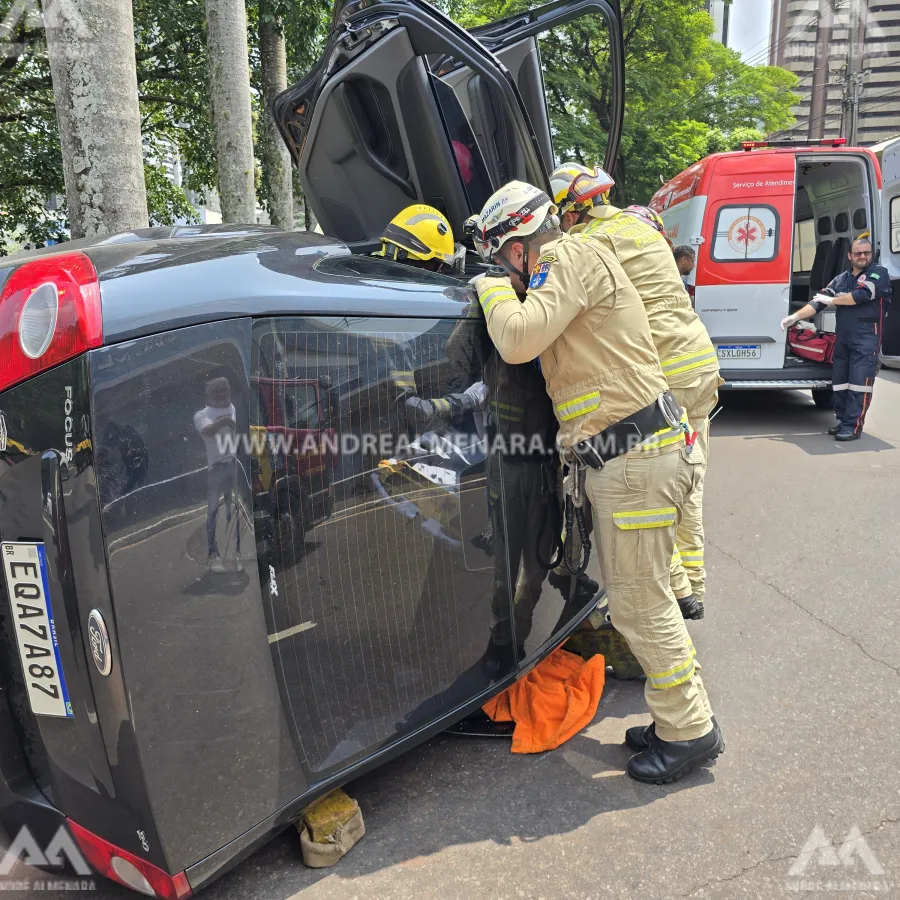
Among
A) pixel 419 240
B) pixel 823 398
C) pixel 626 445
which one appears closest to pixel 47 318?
pixel 419 240

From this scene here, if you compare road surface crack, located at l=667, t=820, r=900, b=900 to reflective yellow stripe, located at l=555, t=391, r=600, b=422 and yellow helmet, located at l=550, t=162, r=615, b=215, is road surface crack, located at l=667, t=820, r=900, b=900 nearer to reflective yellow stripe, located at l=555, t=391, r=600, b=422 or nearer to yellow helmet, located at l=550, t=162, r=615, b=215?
reflective yellow stripe, located at l=555, t=391, r=600, b=422

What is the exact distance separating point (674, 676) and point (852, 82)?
27.3 metres

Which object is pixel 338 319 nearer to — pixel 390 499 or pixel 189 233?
pixel 390 499

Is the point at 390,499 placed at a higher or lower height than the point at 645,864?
higher

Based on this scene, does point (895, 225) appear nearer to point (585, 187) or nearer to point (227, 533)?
point (585, 187)

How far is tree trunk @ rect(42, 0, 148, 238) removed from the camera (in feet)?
10.7

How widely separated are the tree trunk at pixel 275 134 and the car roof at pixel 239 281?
649cm

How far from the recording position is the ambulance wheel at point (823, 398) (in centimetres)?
823

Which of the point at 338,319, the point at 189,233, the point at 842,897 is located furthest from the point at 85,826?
the point at 842,897

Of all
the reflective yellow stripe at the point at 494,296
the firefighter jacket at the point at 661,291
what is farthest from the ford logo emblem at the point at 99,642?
the firefighter jacket at the point at 661,291

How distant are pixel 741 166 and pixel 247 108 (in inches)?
180

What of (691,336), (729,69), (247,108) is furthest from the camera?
(729,69)

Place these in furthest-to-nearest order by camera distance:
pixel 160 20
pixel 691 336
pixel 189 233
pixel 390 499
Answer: pixel 160 20 → pixel 691 336 → pixel 189 233 → pixel 390 499

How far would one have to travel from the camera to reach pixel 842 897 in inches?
73.4
